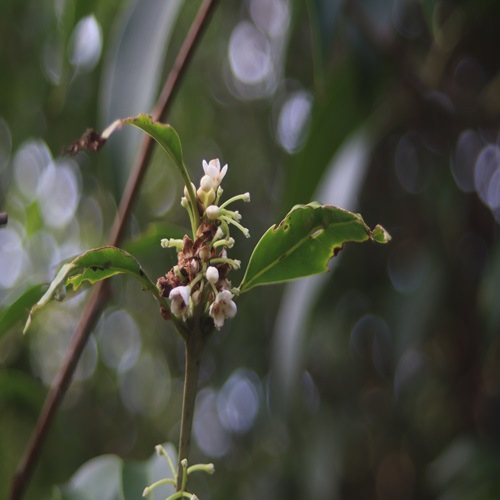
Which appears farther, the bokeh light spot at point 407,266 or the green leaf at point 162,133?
the bokeh light spot at point 407,266

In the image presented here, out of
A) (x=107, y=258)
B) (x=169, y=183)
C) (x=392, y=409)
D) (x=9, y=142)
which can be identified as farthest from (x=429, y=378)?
(x=107, y=258)

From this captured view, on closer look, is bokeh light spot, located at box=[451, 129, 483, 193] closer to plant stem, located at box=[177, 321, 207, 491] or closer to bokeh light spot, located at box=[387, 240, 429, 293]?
bokeh light spot, located at box=[387, 240, 429, 293]

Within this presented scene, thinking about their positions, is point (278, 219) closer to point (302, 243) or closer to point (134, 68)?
point (134, 68)

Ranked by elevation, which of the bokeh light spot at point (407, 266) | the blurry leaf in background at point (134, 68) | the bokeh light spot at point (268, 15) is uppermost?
the bokeh light spot at point (268, 15)

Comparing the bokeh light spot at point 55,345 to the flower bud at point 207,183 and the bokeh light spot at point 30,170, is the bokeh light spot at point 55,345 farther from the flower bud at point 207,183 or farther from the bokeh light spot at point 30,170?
the flower bud at point 207,183

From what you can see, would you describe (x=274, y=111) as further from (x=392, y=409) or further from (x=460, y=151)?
(x=392, y=409)

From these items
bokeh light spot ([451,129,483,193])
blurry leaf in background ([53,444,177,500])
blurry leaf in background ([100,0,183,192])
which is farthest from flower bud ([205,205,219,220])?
bokeh light spot ([451,129,483,193])

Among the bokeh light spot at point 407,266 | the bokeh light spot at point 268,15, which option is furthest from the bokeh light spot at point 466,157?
Result: the bokeh light spot at point 268,15

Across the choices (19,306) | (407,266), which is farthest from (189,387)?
(407,266)
